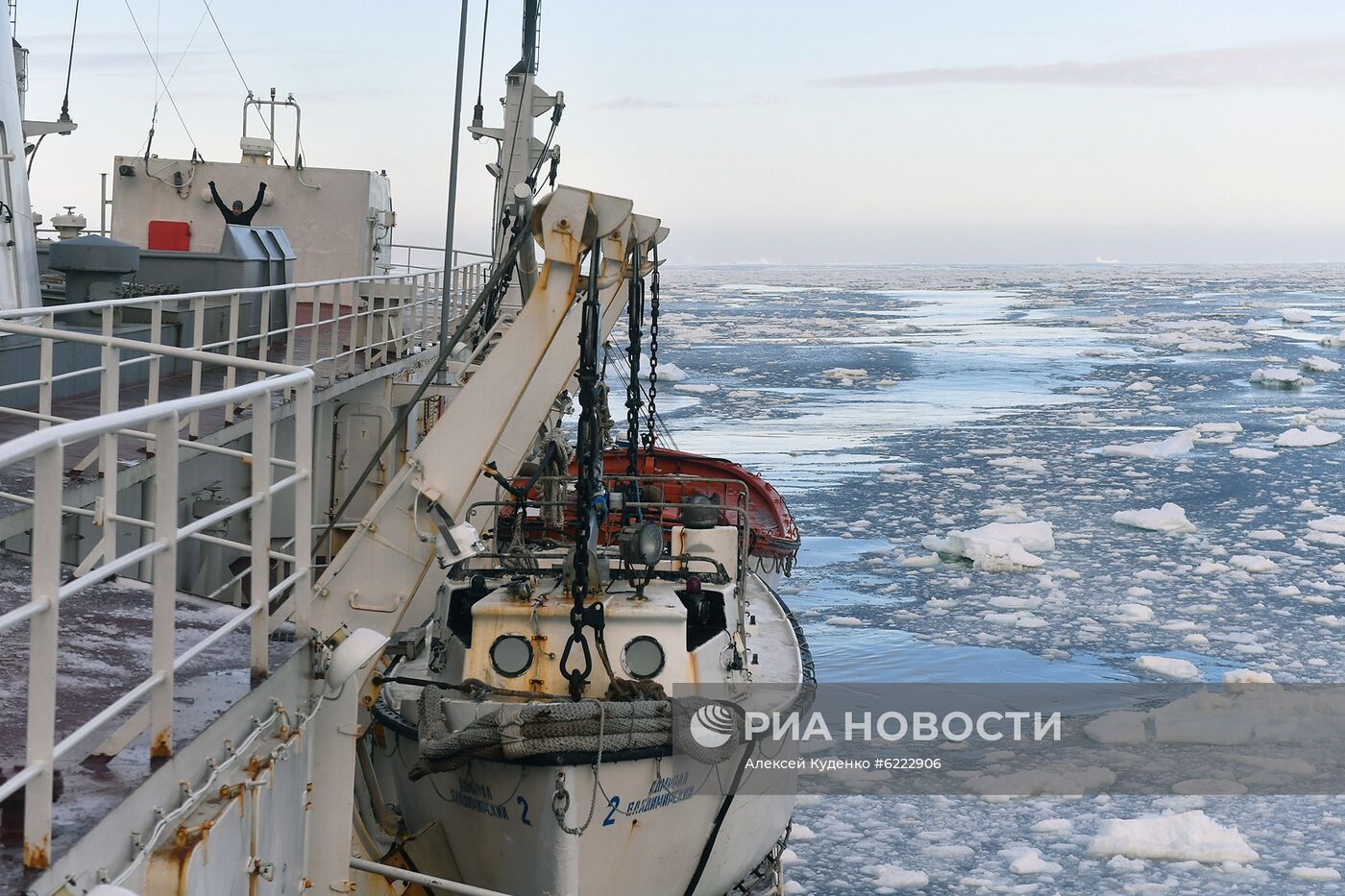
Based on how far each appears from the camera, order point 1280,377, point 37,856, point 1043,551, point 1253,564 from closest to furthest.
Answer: point 37,856 → point 1253,564 → point 1043,551 → point 1280,377

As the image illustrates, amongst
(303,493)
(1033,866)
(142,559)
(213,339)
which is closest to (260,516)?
(303,493)

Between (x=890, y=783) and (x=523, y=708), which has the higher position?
A: (x=523, y=708)

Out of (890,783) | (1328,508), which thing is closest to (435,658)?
(890,783)

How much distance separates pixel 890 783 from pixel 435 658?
3892 millimetres

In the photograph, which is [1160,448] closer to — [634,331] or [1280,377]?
[1280,377]

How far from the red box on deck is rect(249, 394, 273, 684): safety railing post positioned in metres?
13.9

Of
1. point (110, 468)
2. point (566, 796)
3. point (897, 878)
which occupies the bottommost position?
point (897, 878)

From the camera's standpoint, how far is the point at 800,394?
112 feet

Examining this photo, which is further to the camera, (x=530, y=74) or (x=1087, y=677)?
(x=530, y=74)

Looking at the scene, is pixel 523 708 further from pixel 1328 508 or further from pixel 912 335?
pixel 912 335

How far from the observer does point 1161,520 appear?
18.1 m

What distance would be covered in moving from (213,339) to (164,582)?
8.51m

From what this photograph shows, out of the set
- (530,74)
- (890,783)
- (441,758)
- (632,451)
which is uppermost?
(530,74)

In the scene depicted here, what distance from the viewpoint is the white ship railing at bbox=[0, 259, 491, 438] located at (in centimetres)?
604
